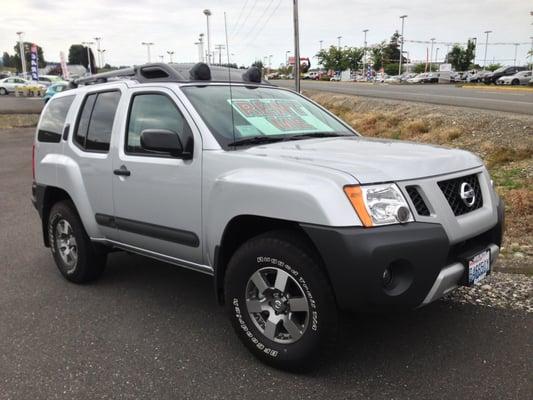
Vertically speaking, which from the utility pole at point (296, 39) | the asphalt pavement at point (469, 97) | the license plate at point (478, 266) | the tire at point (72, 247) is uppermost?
the utility pole at point (296, 39)

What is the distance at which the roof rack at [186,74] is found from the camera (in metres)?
4.01

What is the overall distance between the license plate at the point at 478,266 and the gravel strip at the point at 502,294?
924 mm

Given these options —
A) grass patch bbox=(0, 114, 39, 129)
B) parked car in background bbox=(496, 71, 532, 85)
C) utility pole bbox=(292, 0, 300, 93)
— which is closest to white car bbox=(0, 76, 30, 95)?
grass patch bbox=(0, 114, 39, 129)

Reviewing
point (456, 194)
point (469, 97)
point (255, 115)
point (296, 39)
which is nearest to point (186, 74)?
point (255, 115)

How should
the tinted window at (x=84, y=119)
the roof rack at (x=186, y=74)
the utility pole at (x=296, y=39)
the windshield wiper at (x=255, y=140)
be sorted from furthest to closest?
1. the utility pole at (x=296, y=39)
2. the tinted window at (x=84, y=119)
3. the roof rack at (x=186, y=74)
4. the windshield wiper at (x=255, y=140)

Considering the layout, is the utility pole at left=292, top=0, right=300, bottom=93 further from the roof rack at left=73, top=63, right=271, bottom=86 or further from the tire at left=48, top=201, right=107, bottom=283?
the tire at left=48, top=201, right=107, bottom=283

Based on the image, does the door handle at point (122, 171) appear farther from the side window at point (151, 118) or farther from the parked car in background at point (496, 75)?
the parked car in background at point (496, 75)

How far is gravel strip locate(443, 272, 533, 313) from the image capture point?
161 inches

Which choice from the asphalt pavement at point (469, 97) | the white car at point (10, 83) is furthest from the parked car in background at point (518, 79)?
the white car at point (10, 83)

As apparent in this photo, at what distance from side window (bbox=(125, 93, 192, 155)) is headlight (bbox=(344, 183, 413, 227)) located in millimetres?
1378

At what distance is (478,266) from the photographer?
10.2 ft

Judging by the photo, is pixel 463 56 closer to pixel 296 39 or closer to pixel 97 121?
pixel 296 39

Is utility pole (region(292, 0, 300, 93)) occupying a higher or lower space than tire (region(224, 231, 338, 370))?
higher

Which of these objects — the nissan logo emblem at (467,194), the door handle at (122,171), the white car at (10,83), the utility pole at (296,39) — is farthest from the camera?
the white car at (10,83)
